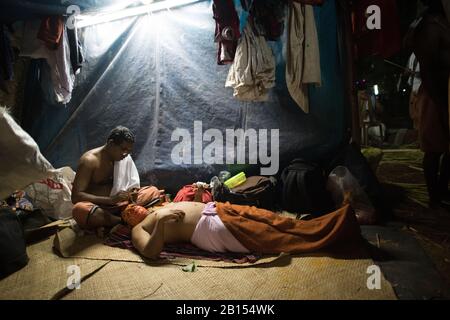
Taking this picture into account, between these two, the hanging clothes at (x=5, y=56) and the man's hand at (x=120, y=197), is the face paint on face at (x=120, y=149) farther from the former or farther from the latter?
the hanging clothes at (x=5, y=56)

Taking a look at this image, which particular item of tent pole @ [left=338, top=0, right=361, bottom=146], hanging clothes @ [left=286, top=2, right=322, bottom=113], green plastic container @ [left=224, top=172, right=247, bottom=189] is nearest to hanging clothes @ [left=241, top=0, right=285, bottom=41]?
hanging clothes @ [left=286, top=2, right=322, bottom=113]

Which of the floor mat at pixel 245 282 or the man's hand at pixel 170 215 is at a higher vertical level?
the man's hand at pixel 170 215

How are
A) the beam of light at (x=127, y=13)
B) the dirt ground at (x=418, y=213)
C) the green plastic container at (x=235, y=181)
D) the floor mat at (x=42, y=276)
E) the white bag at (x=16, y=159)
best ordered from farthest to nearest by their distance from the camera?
the beam of light at (x=127, y=13), the green plastic container at (x=235, y=181), the dirt ground at (x=418, y=213), the white bag at (x=16, y=159), the floor mat at (x=42, y=276)

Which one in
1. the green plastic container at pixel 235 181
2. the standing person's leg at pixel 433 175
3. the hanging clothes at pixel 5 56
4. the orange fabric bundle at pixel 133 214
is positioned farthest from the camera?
the green plastic container at pixel 235 181

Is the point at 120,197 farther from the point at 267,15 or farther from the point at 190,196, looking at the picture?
the point at 267,15

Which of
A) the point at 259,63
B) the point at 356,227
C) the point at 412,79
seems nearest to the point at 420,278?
the point at 356,227

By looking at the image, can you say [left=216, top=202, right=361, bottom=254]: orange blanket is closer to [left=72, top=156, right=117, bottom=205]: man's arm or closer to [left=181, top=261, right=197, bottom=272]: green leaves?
[left=181, top=261, right=197, bottom=272]: green leaves

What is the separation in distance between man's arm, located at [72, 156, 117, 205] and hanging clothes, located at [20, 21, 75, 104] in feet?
5.31

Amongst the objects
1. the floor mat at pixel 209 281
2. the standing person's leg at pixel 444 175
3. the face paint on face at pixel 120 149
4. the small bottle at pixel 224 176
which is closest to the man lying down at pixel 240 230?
the floor mat at pixel 209 281

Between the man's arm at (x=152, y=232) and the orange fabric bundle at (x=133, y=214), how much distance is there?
0.15 meters

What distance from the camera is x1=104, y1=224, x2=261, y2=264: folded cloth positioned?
230 centimetres

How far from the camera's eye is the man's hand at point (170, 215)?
233 centimetres
